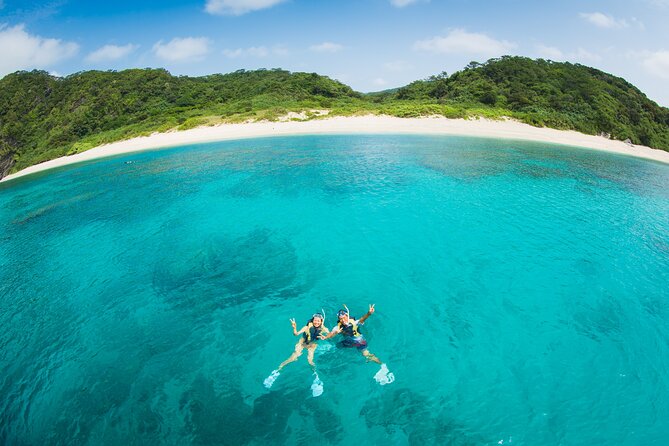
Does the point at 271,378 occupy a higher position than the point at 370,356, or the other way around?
the point at 370,356

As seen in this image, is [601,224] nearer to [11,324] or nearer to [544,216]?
[544,216]

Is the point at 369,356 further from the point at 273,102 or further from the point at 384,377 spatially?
the point at 273,102

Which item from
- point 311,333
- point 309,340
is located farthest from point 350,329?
point 309,340

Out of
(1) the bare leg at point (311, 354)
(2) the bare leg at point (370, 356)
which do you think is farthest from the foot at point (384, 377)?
(1) the bare leg at point (311, 354)

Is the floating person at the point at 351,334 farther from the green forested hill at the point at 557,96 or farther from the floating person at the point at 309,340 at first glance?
the green forested hill at the point at 557,96

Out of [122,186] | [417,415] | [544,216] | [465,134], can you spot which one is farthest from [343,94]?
[417,415]
